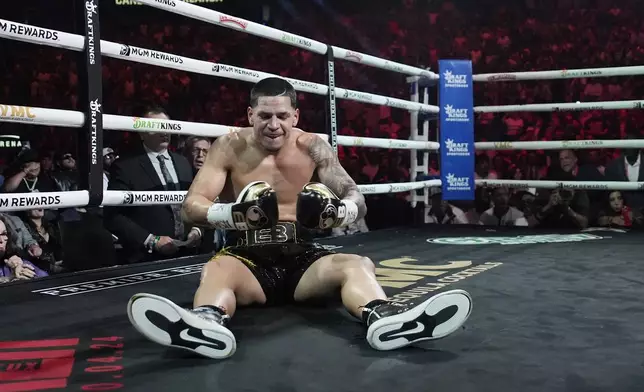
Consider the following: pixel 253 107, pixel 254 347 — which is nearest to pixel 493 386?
pixel 254 347

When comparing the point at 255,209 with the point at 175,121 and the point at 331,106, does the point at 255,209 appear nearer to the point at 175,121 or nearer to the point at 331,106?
the point at 175,121

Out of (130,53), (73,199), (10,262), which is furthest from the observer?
(10,262)

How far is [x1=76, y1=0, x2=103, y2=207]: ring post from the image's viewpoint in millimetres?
2467

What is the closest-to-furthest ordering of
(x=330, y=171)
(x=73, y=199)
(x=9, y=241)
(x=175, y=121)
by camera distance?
(x=330, y=171)
(x=73, y=199)
(x=175, y=121)
(x=9, y=241)

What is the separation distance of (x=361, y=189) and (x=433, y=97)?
7.64 ft

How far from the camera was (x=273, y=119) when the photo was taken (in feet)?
6.59

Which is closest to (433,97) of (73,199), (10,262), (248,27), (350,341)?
(248,27)

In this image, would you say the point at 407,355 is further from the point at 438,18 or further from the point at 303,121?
the point at 438,18

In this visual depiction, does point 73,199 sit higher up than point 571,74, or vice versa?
point 571,74

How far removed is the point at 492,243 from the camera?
363cm

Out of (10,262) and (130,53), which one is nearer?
(130,53)

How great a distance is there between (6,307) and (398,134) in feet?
18.0

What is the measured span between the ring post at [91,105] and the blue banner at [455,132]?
9.82 feet

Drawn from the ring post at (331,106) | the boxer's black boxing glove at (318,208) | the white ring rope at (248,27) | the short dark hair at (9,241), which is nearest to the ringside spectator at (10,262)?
the short dark hair at (9,241)
